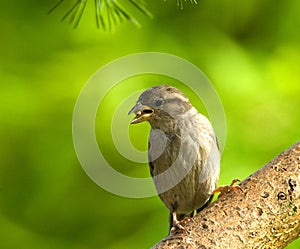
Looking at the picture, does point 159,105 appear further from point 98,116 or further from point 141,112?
point 98,116

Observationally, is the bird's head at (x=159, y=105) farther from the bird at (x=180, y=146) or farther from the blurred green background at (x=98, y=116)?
the blurred green background at (x=98, y=116)

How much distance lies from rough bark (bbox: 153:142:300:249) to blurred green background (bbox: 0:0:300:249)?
1.04m

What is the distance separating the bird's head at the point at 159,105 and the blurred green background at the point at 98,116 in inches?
30.5

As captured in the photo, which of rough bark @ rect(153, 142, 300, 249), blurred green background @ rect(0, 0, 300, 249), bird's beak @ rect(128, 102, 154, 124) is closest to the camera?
rough bark @ rect(153, 142, 300, 249)

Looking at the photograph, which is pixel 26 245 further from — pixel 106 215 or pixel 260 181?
pixel 260 181

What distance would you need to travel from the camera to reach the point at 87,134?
3885mm

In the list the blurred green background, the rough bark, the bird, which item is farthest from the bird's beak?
the blurred green background

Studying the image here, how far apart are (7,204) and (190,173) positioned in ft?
4.20

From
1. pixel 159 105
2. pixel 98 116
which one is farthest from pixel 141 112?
pixel 98 116

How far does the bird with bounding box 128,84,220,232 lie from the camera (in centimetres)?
299

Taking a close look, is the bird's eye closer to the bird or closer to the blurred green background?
the bird

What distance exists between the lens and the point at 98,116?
389 cm

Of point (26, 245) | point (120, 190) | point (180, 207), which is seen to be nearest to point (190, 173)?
point (180, 207)

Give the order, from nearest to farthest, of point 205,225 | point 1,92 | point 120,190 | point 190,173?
point 205,225, point 190,173, point 120,190, point 1,92
